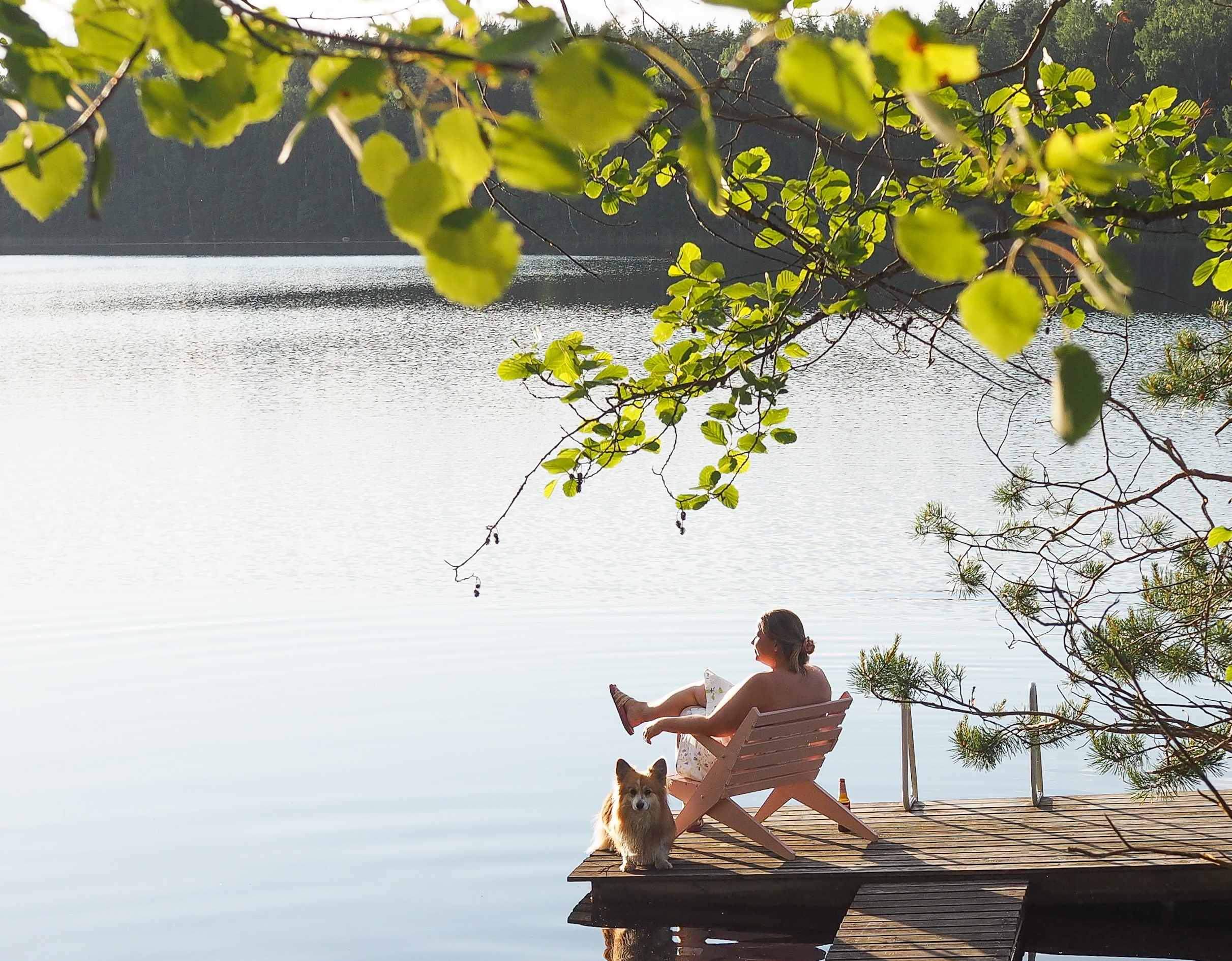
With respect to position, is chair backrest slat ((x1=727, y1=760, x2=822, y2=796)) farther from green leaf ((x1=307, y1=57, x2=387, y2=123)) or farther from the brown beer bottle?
green leaf ((x1=307, y1=57, x2=387, y2=123))

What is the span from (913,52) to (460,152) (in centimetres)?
24

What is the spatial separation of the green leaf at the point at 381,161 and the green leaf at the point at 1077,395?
0.35m

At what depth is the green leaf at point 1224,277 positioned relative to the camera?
3.19 metres

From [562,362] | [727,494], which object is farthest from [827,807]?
[562,362]

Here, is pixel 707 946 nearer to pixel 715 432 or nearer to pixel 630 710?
pixel 630 710

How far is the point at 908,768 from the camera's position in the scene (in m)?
6.07

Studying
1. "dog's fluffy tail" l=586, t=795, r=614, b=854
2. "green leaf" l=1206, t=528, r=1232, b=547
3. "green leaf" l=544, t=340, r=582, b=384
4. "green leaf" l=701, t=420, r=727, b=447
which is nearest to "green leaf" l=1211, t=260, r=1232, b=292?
"green leaf" l=1206, t=528, r=1232, b=547

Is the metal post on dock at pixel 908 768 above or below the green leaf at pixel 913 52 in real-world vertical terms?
below

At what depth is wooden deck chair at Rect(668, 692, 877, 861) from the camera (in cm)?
530

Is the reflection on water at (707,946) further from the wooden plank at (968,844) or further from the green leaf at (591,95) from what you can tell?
the green leaf at (591,95)

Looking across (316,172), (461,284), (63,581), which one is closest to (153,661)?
(63,581)

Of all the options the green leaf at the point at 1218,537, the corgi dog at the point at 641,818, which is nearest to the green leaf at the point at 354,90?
the green leaf at the point at 1218,537

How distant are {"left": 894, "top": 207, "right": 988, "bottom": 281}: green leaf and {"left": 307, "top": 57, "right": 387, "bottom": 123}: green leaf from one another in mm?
276

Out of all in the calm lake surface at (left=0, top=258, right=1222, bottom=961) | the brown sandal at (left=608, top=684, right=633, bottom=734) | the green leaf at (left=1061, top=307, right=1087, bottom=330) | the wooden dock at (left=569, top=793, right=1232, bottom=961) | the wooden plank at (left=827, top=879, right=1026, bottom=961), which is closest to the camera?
the green leaf at (left=1061, top=307, right=1087, bottom=330)
